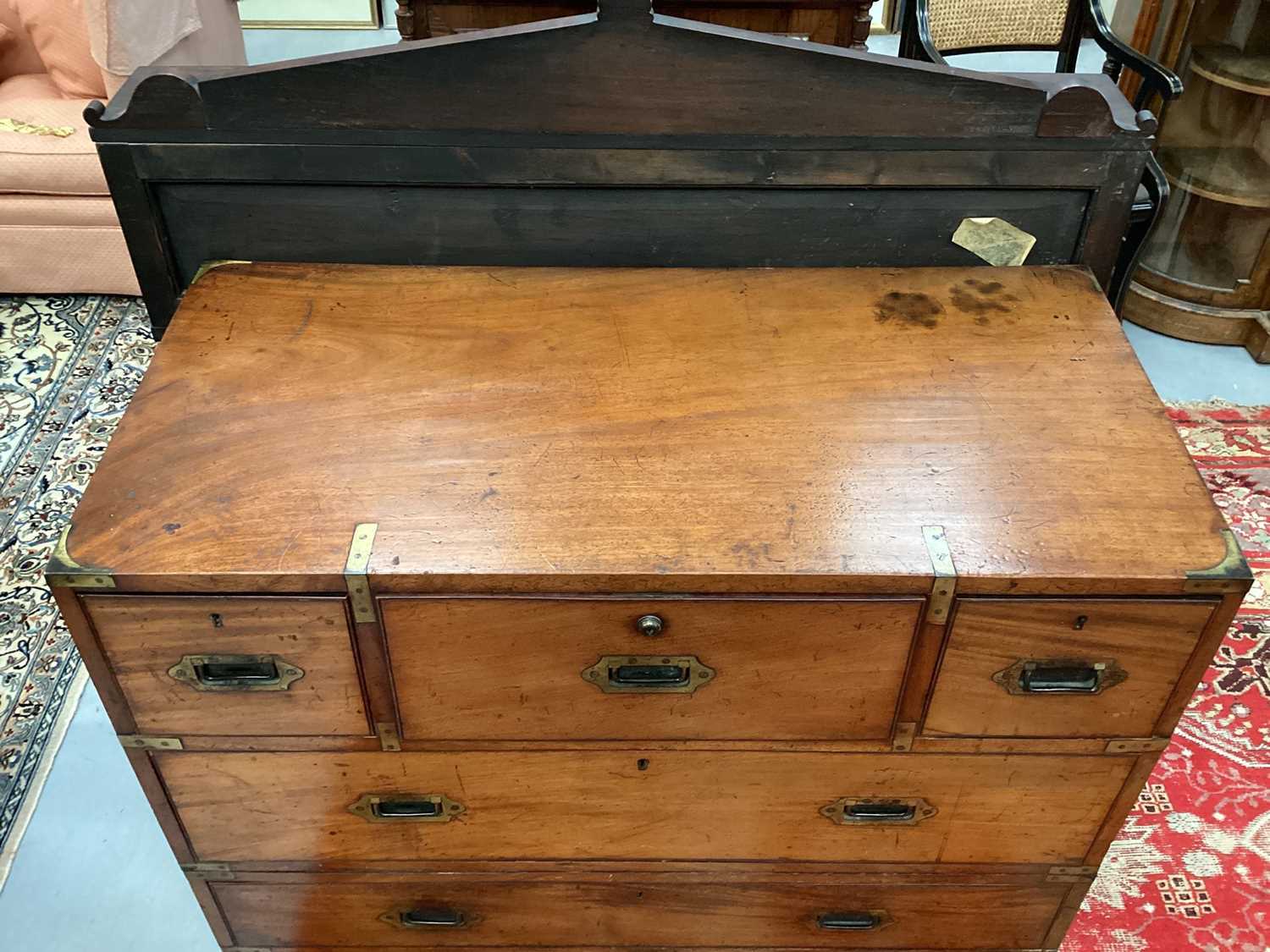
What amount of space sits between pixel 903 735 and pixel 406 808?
1.95ft

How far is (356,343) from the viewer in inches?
50.6

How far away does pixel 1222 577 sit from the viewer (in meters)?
1.03

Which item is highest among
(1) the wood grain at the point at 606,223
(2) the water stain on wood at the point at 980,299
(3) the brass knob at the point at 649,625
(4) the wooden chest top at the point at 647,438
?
(1) the wood grain at the point at 606,223

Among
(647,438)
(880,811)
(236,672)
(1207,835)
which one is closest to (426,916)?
(236,672)

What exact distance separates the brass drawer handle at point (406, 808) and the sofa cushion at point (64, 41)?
2.35 metres

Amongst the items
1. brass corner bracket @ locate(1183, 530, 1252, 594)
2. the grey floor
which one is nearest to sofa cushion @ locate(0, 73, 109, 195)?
the grey floor

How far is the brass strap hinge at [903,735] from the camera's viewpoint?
119 cm

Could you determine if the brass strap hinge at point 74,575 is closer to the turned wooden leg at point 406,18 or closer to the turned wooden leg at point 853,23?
the turned wooden leg at point 406,18

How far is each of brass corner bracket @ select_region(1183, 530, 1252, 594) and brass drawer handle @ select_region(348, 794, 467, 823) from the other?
84 cm

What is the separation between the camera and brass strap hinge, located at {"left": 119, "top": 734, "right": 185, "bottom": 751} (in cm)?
120

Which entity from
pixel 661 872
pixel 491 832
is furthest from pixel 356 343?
pixel 661 872

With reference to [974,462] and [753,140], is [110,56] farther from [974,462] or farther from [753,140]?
[974,462]

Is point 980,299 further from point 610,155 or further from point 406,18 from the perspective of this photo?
point 406,18

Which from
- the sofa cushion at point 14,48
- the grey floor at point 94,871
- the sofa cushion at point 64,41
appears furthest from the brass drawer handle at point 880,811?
the sofa cushion at point 14,48
